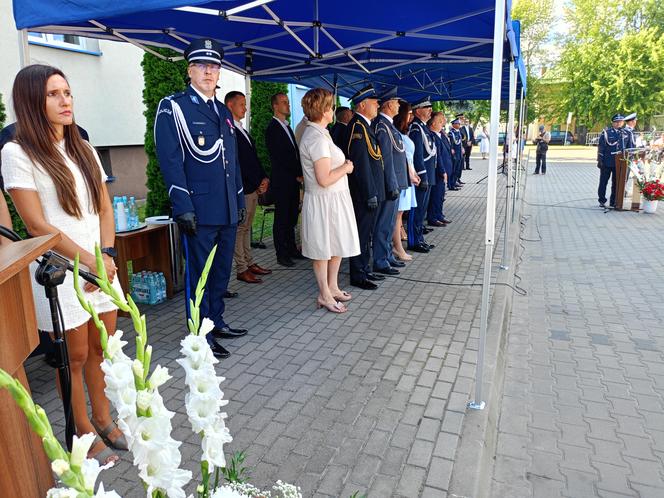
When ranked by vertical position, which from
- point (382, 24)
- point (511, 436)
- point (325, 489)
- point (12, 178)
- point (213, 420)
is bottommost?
point (511, 436)

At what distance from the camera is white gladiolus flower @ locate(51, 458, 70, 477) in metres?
0.70

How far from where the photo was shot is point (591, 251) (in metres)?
7.75

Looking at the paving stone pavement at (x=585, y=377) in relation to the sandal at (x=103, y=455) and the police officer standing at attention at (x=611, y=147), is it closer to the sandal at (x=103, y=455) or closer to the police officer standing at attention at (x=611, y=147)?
the sandal at (x=103, y=455)

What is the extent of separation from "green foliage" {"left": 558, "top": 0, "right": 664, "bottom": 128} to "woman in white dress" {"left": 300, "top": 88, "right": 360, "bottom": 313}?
3847 centimetres

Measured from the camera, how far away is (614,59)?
119 feet

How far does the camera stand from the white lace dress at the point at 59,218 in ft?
7.25

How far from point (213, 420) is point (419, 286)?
473 cm

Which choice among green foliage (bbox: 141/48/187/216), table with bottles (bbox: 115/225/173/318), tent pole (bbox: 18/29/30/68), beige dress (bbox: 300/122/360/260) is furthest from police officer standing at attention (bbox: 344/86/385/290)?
tent pole (bbox: 18/29/30/68)

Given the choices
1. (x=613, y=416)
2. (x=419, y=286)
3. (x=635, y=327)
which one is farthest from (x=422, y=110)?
(x=613, y=416)

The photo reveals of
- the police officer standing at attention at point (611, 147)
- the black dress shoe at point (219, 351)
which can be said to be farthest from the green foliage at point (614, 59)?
the black dress shoe at point (219, 351)

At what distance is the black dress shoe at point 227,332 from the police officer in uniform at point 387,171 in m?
2.12

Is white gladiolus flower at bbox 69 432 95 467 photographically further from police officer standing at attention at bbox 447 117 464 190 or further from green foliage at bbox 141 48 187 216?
police officer standing at attention at bbox 447 117 464 190

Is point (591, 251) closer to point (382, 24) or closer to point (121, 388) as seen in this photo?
point (382, 24)

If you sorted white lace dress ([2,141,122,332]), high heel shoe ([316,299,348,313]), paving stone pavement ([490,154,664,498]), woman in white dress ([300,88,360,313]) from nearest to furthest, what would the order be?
white lace dress ([2,141,122,332]) → paving stone pavement ([490,154,664,498]) → woman in white dress ([300,88,360,313]) → high heel shoe ([316,299,348,313])
